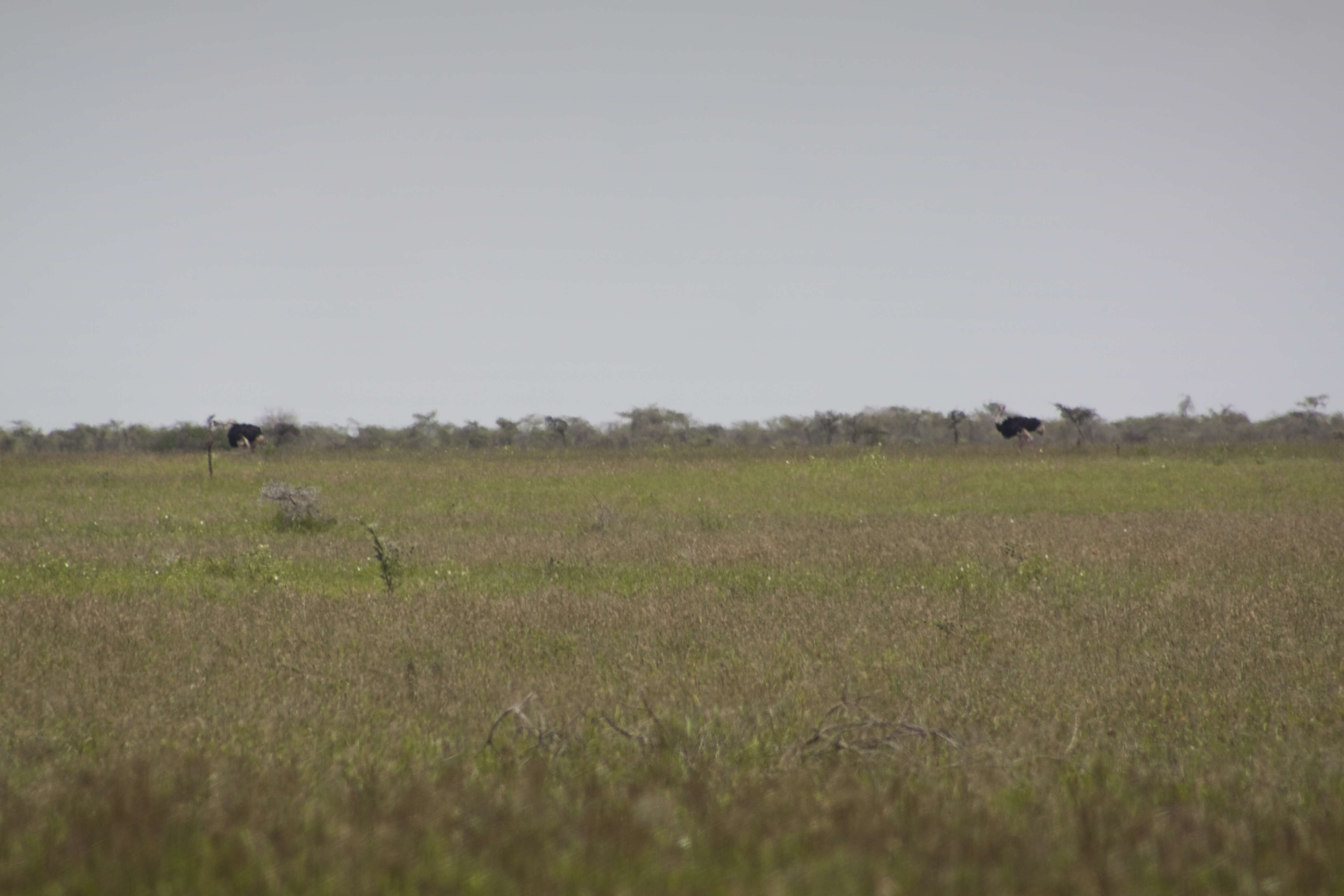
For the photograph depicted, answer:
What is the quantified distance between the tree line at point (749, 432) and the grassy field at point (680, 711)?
50822mm

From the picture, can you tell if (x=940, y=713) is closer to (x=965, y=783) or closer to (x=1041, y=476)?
(x=965, y=783)

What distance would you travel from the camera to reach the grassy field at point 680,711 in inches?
108

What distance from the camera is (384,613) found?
9.55 m

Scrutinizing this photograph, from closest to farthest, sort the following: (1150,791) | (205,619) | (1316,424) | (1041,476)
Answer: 1. (1150,791)
2. (205,619)
3. (1041,476)
4. (1316,424)

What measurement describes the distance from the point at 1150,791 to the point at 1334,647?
15.8 ft

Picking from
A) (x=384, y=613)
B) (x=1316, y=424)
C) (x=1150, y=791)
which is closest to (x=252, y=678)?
(x=384, y=613)

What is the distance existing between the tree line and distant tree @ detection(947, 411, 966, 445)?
10.9 inches

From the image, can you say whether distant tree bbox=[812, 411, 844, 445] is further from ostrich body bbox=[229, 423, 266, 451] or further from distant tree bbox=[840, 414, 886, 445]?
ostrich body bbox=[229, 423, 266, 451]

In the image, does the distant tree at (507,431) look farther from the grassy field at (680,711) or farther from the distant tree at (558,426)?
the grassy field at (680,711)

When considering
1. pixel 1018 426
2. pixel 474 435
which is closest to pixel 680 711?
pixel 1018 426

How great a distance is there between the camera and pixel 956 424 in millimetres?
59531

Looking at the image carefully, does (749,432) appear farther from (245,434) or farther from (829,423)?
(245,434)

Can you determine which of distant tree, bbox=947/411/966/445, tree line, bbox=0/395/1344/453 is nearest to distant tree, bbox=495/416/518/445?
tree line, bbox=0/395/1344/453

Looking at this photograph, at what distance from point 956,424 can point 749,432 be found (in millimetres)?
24586
